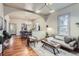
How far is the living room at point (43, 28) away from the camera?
2.47 m

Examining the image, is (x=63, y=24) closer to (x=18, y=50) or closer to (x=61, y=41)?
(x=61, y=41)

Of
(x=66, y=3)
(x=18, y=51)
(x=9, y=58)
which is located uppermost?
(x=66, y=3)

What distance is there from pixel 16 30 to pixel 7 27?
0.24 m

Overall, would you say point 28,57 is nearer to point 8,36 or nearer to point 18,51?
point 18,51

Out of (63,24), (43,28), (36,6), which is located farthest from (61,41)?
(36,6)

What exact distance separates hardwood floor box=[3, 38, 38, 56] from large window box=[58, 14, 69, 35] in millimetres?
888

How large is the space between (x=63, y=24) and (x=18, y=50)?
1.31m

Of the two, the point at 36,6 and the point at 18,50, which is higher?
the point at 36,6

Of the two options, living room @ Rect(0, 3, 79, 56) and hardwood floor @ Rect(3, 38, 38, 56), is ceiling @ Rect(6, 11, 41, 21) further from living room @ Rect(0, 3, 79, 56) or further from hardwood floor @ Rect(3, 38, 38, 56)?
hardwood floor @ Rect(3, 38, 38, 56)

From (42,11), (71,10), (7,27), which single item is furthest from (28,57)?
(71,10)

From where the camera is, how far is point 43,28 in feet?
8.59

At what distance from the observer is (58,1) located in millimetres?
2529

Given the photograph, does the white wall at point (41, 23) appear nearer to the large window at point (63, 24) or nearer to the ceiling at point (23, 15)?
the ceiling at point (23, 15)

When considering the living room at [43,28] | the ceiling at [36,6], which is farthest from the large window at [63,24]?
the ceiling at [36,6]
